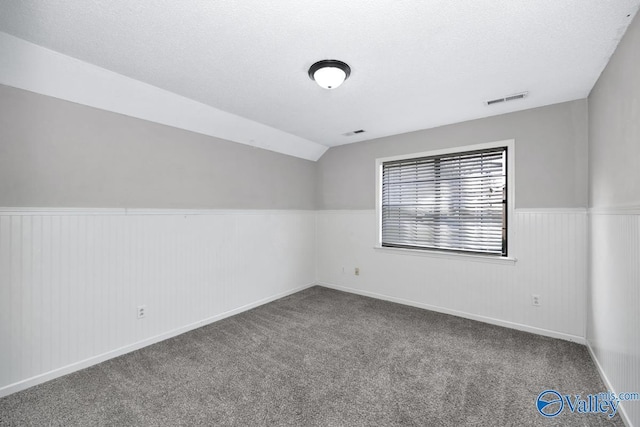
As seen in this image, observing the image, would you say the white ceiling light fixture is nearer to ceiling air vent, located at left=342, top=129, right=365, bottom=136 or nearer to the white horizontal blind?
ceiling air vent, located at left=342, top=129, right=365, bottom=136

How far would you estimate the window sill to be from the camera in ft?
10.5

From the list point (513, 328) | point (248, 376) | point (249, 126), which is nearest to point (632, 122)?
point (513, 328)

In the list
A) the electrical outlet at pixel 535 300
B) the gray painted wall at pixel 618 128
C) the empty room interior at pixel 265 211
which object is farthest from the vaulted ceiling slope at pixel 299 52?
the electrical outlet at pixel 535 300

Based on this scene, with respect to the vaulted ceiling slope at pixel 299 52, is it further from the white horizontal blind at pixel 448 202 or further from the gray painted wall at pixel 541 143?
the white horizontal blind at pixel 448 202

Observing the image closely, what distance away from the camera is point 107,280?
252 centimetres

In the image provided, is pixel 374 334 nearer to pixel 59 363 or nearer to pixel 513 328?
pixel 513 328

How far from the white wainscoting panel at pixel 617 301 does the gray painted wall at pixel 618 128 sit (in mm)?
142

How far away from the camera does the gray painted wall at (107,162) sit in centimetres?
209

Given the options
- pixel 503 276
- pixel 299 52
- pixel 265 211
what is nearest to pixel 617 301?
pixel 503 276

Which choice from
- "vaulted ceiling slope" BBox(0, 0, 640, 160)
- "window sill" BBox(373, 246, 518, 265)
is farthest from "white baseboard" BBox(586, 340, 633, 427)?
"vaulted ceiling slope" BBox(0, 0, 640, 160)

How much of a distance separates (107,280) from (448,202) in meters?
3.80

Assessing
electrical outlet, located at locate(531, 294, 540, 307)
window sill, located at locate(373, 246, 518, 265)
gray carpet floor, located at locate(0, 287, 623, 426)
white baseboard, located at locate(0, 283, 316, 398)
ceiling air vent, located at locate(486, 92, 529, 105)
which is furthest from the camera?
window sill, located at locate(373, 246, 518, 265)

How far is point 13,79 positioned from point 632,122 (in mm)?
4079

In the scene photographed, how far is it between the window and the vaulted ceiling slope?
68cm
